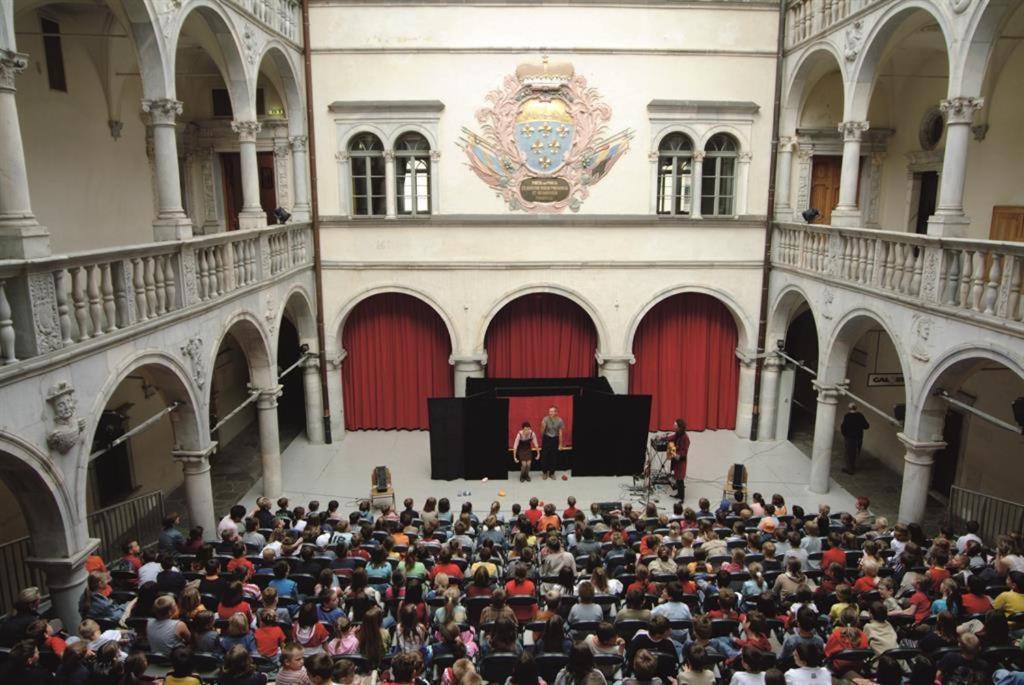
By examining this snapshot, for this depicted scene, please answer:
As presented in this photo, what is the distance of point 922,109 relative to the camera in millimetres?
16547

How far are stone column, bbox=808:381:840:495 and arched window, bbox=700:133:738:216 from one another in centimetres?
505

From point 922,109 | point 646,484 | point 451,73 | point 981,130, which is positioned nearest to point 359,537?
point 646,484

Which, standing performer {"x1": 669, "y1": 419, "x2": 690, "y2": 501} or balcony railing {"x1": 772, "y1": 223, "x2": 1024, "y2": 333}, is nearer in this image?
balcony railing {"x1": 772, "y1": 223, "x2": 1024, "y2": 333}

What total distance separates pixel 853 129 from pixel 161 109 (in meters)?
12.0

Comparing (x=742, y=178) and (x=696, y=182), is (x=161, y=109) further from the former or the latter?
(x=742, y=178)

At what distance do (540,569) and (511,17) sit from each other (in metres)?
12.4

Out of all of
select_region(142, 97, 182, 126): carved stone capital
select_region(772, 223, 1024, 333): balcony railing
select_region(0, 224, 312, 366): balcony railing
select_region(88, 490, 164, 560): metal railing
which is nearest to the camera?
select_region(0, 224, 312, 366): balcony railing

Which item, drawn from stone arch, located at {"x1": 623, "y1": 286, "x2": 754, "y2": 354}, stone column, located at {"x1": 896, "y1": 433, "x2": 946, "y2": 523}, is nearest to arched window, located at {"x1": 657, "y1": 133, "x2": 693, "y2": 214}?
stone arch, located at {"x1": 623, "y1": 286, "x2": 754, "y2": 354}

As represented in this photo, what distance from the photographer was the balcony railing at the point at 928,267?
961cm

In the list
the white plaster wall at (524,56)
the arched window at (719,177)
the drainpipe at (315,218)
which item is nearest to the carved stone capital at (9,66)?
the drainpipe at (315,218)

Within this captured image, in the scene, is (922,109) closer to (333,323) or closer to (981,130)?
(981,130)

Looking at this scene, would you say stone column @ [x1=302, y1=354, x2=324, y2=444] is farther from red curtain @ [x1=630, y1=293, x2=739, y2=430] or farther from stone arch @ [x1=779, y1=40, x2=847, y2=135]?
stone arch @ [x1=779, y1=40, x2=847, y2=135]

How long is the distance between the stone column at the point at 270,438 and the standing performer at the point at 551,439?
18.6ft

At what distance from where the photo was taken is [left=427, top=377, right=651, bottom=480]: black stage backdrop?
15.8 metres
